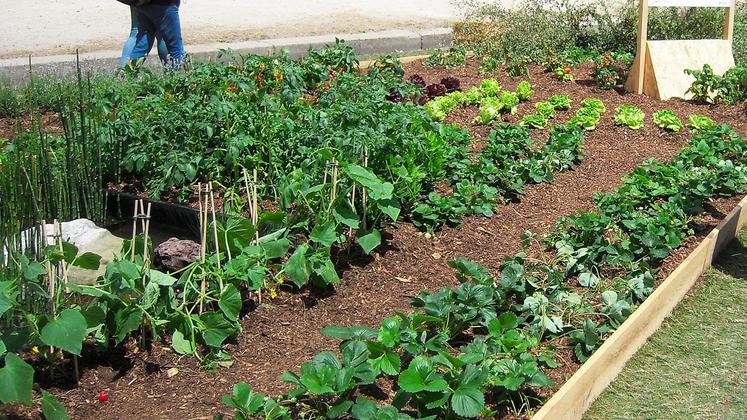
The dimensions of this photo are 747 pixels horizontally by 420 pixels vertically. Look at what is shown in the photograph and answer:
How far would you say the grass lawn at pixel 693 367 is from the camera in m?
3.75

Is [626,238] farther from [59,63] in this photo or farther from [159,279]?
[59,63]

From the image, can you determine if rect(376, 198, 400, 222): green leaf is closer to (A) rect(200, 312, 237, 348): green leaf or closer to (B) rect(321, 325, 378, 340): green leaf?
(B) rect(321, 325, 378, 340): green leaf

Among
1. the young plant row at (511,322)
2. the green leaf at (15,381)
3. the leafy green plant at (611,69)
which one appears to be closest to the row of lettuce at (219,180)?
the green leaf at (15,381)

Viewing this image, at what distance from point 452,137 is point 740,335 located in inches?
105

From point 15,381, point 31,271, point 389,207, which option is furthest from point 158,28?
point 15,381

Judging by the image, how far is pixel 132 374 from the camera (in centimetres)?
370

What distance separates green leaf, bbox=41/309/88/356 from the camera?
3.14m

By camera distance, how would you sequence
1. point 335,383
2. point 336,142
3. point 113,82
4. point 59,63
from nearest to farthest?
1. point 335,383
2. point 336,142
3. point 113,82
4. point 59,63

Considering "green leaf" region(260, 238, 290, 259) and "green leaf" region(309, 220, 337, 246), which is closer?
"green leaf" region(260, 238, 290, 259)

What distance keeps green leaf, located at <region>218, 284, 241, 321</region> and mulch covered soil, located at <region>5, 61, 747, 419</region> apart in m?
0.21

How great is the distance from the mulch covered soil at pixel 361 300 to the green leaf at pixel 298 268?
20cm

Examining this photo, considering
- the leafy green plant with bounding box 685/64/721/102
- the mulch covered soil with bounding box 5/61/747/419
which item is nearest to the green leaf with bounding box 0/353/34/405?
the mulch covered soil with bounding box 5/61/747/419

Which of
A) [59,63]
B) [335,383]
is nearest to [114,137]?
[335,383]

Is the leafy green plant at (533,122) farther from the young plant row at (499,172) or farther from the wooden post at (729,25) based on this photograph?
the wooden post at (729,25)
